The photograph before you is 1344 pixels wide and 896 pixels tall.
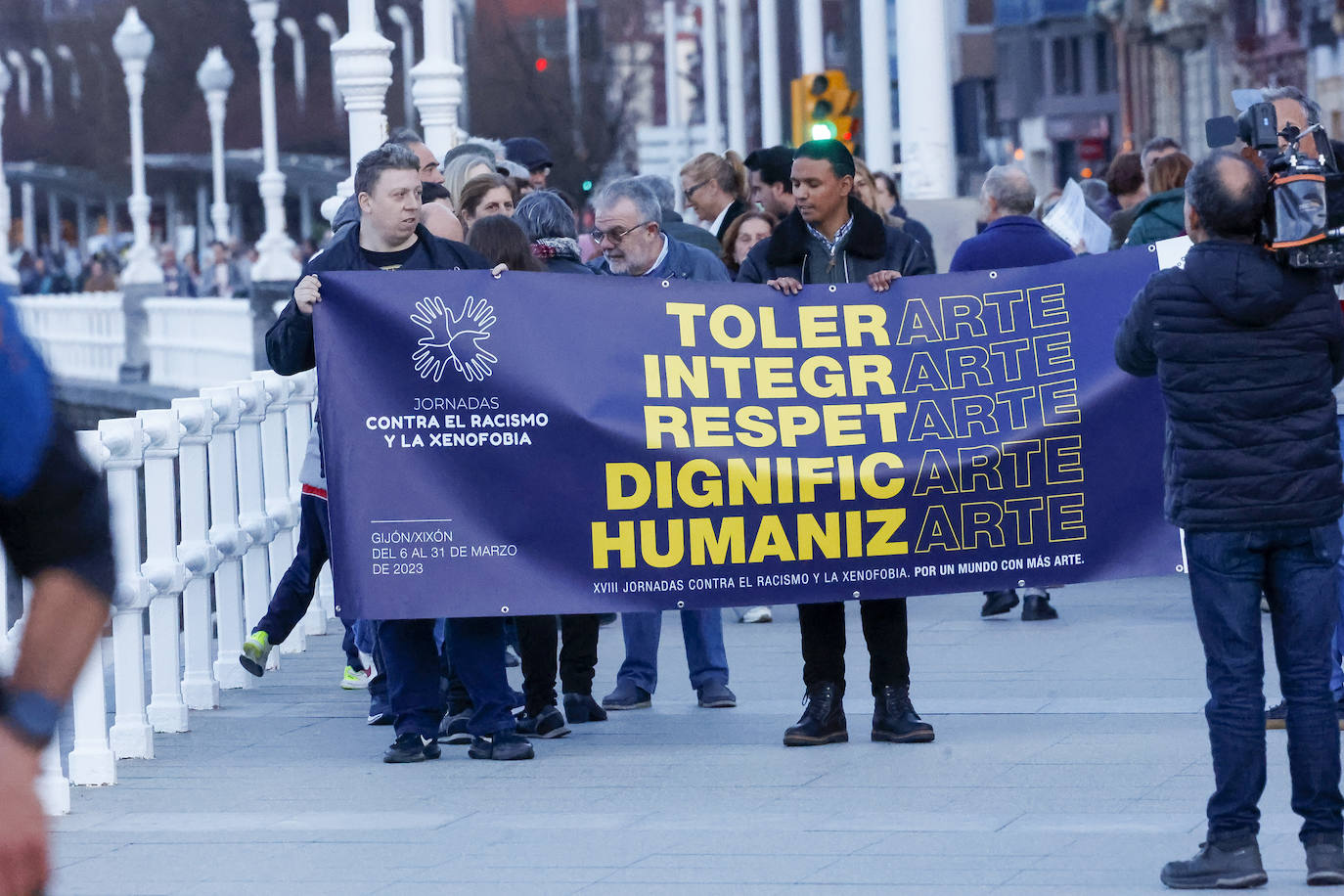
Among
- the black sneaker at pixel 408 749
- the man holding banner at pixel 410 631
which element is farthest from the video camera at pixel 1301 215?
the black sneaker at pixel 408 749

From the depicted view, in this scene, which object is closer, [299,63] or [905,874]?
[905,874]

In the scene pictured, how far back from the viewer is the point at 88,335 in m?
43.2

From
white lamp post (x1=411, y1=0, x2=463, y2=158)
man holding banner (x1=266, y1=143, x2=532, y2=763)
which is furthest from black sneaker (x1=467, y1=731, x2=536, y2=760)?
white lamp post (x1=411, y1=0, x2=463, y2=158)

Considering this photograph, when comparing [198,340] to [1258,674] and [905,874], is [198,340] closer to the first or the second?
[905,874]

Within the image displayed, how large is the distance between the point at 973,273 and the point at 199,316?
27.1 m

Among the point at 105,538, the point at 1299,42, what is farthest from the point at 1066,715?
the point at 1299,42

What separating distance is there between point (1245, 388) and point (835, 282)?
8.74 feet

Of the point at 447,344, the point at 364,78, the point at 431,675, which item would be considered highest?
the point at 364,78

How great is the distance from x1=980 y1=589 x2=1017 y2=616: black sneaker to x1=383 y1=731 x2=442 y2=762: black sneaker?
13.1 ft

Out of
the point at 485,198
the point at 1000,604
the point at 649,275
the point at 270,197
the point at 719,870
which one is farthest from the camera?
the point at 270,197

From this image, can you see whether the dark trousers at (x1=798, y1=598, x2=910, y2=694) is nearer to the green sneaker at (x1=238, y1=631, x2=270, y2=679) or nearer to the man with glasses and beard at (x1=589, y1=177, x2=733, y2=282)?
the man with glasses and beard at (x1=589, y1=177, x2=733, y2=282)

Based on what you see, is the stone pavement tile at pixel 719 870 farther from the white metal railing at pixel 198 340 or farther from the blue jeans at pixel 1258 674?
the white metal railing at pixel 198 340

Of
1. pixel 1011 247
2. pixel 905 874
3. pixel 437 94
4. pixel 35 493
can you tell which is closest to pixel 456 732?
pixel 905 874

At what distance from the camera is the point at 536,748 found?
880cm
